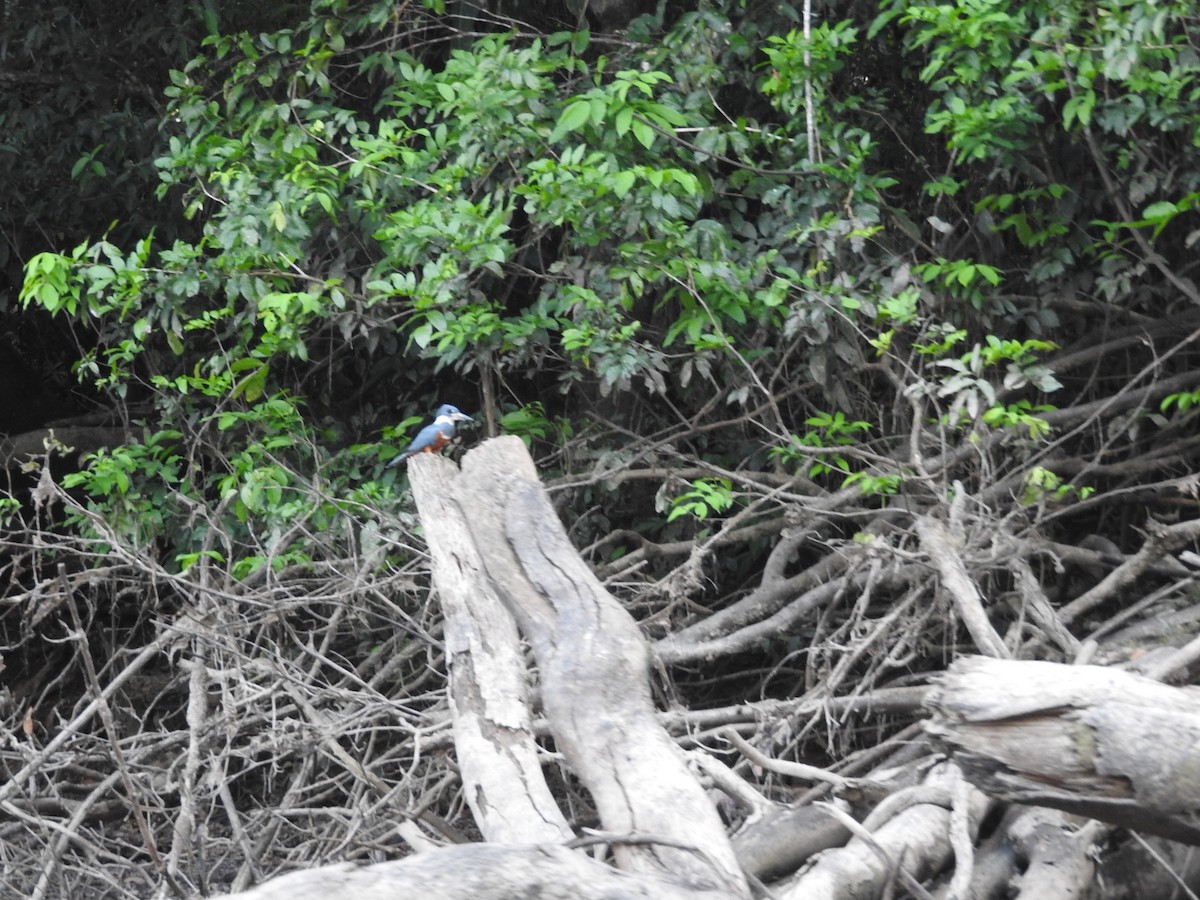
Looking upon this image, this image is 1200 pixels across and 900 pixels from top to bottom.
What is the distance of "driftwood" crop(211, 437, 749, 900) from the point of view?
1.64 m

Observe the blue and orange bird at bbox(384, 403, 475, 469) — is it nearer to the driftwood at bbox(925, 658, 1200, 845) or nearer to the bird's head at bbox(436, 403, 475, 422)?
the bird's head at bbox(436, 403, 475, 422)

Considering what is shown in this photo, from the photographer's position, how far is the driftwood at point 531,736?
164 centimetres

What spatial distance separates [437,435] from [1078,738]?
3.27 m

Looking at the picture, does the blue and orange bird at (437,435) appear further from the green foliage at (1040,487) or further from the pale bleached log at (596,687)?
the pale bleached log at (596,687)

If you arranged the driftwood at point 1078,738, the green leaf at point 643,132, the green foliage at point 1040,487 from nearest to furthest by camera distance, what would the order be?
the driftwood at point 1078,738 < the green foliage at point 1040,487 < the green leaf at point 643,132

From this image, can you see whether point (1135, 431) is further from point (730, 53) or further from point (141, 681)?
point (141, 681)

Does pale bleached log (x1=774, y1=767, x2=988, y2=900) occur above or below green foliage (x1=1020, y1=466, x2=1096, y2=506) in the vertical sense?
below

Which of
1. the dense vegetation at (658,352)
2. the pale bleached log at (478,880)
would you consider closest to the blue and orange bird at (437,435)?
the dense vegetation at (658,352)

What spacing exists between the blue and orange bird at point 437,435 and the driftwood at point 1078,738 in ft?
9.61

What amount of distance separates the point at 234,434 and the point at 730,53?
2.61m

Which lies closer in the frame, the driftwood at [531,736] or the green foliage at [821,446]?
the driftwood at [531,736]

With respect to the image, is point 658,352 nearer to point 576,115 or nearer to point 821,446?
point 821,446

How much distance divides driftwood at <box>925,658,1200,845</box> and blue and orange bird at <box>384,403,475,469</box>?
9.61 ft

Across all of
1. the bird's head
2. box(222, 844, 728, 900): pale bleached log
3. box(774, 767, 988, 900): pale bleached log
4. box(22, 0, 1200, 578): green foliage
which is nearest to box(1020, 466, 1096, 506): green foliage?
box(22, 0, 1200, 578): green foliage
